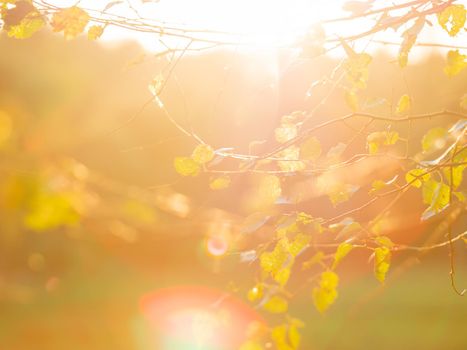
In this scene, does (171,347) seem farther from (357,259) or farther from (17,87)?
(17,87)

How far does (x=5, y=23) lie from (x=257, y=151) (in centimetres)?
63

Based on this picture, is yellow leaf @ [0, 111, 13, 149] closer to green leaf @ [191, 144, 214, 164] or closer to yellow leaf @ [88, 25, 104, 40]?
yellow leaf @ [88, 25, 104, 40]

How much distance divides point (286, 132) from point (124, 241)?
36.5 ft

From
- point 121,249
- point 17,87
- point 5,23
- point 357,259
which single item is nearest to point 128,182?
point 121,249

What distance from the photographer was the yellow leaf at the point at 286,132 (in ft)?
4.53

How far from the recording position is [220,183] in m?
1.38

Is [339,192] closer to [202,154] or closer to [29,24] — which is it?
[202,154]

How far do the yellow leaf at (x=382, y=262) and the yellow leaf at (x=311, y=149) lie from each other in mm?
249

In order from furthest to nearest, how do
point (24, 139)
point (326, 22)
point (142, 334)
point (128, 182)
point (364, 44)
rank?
point (128, 182) < point (24, 139) < point (142, 334) < point (364, 44) < point (326, 22)

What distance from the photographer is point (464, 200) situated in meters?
1.39

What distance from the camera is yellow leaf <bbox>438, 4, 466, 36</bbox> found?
139 centimetres

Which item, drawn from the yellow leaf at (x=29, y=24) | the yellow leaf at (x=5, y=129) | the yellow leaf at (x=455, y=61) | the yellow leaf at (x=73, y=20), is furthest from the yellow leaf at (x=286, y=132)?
the yellow leaf at (x=5, y=129)

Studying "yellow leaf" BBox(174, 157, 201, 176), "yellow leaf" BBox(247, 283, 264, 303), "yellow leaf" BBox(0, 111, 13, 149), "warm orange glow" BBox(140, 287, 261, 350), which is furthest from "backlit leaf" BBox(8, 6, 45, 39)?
"yellow leaf" BBox(0, 111, 13, 149)

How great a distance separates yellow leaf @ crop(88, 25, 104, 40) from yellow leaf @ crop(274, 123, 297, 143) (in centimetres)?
48
